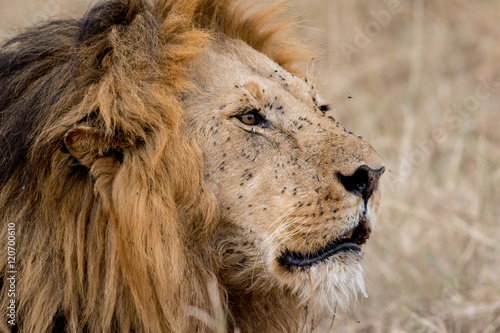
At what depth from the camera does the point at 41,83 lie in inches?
96.6

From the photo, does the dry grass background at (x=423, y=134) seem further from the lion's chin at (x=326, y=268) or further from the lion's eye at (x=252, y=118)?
the lion's eye at (x=252, y=118)

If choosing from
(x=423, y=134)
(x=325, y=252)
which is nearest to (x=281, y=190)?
(x=325, y=252)

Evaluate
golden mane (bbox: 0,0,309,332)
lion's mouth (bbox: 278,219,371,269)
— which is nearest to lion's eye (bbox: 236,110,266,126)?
golden mane (bbox: 0,0,309,332)

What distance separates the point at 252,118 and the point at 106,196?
63 cm

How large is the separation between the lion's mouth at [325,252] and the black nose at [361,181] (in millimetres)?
116

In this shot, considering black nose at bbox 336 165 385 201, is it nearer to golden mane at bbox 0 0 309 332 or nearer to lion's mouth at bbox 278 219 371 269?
lion's mouth at bbox 278 219 371 269

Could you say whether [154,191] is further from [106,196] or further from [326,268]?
[326,268]

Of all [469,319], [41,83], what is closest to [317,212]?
[41,83]

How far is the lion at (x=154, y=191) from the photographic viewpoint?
7.61 ft

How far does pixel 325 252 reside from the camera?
240cm

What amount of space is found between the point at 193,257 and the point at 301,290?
0.41m

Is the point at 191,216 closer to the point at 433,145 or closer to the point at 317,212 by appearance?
the point at 317,212

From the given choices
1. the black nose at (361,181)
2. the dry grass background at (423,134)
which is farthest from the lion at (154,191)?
the dry grass background at (423,134)

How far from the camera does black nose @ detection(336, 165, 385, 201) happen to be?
2336 mm
